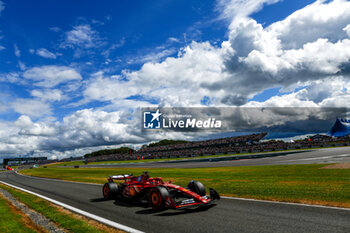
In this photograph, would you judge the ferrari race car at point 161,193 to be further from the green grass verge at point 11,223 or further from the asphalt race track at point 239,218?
the green grass verge at point 11,223

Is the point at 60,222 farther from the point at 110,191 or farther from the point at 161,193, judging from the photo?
the point at 161,193

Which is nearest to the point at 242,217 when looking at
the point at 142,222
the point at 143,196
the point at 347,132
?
the point at 142,222

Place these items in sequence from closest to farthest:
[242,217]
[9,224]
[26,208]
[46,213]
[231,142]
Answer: [242,217] → [9,224] → [46,213] → [26,208] → [231,142]

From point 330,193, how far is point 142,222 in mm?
7765

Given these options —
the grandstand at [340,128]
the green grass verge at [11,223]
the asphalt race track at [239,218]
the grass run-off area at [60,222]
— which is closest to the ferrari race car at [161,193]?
the asphalt race track at [239,218]

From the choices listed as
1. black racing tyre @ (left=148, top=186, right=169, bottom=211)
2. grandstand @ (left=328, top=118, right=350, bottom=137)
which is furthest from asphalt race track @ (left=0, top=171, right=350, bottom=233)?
grandstand @ (left=328, top=118, right=350, bottom=137)

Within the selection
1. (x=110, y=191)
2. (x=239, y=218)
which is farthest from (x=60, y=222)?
(x=239, y=218)

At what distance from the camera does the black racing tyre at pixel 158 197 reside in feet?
26.8

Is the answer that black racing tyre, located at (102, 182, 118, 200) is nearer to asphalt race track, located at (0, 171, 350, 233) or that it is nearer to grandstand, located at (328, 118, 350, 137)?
asphalt race track, located at (0, 171, 350, 233)

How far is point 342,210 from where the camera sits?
7023mm

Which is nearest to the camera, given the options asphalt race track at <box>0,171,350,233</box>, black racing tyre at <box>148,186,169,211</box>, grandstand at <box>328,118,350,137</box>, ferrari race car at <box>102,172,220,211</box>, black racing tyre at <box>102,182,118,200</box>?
asphalt race track at <box>0,171,350,233</box>

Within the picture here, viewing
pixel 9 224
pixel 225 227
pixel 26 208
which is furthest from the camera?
pixel 26 208

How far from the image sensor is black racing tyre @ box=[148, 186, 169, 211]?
8156 mm

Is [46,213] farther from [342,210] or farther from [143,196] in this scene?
[342,210]
